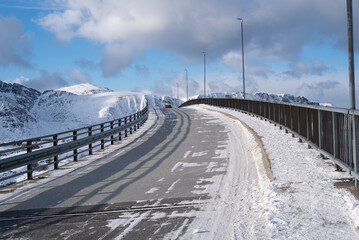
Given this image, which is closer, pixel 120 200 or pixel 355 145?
pixel 355 145

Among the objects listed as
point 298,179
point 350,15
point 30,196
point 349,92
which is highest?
point 350,15

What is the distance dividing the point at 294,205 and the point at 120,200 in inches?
145

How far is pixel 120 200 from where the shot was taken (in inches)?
317

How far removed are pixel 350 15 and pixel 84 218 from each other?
7.82 m

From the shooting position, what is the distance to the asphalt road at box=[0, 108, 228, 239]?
6203mm

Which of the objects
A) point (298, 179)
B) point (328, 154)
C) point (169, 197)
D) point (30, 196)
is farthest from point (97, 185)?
point (328, 154)

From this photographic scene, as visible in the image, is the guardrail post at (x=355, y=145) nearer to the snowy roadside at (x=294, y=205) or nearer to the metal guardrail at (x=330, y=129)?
the metal guardrail at (x=330, y=129)

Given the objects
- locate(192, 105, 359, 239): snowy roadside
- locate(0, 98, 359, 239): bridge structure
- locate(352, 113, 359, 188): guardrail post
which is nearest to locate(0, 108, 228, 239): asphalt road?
locate(0, 98, 359, 239): bridge structure

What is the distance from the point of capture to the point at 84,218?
6.91 meters

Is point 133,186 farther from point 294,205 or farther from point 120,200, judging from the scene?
point 294,205

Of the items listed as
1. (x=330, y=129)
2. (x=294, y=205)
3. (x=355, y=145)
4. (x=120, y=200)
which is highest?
(x=330, y=129)

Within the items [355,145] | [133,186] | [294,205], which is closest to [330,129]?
[355,145]

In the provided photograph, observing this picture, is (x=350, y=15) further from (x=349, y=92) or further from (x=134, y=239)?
(x=134, y=239)

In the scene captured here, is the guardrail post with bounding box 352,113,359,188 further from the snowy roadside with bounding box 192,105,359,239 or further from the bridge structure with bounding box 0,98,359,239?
the snowy roadside with bounding box 192,105,359,239
